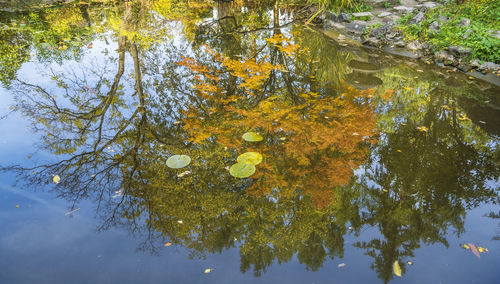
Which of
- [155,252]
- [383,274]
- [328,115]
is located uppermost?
[328,115]

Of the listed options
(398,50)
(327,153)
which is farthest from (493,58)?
(327,153)

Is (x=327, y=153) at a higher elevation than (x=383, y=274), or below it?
higher

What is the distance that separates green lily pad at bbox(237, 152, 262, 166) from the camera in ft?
11.8

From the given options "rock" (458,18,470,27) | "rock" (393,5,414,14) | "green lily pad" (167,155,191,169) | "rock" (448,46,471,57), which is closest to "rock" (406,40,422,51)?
"rock" (448,46,471,57)

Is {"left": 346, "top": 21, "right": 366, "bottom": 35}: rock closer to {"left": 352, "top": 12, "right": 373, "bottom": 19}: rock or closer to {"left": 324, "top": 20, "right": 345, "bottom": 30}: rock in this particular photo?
{"left": 324, "top": 20, "right": 345, "bottom": 30}: rock

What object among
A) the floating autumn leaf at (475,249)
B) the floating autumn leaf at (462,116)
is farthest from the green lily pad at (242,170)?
the floating autumn leaf at (462,116)

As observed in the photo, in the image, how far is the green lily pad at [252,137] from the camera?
156 inches

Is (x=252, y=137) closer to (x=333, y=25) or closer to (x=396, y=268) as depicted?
(x=396, y=268)

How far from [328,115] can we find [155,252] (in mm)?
3323

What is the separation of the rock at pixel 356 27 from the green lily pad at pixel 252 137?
6.78 m

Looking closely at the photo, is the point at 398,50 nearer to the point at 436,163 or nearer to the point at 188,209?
the point at 436,163

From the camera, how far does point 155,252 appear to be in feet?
8.38

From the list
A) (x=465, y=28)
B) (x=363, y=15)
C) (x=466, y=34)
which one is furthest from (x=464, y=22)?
(x=363, y=15)

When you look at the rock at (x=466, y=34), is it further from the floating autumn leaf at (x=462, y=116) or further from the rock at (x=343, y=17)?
the rock at (x=343, y=17)
